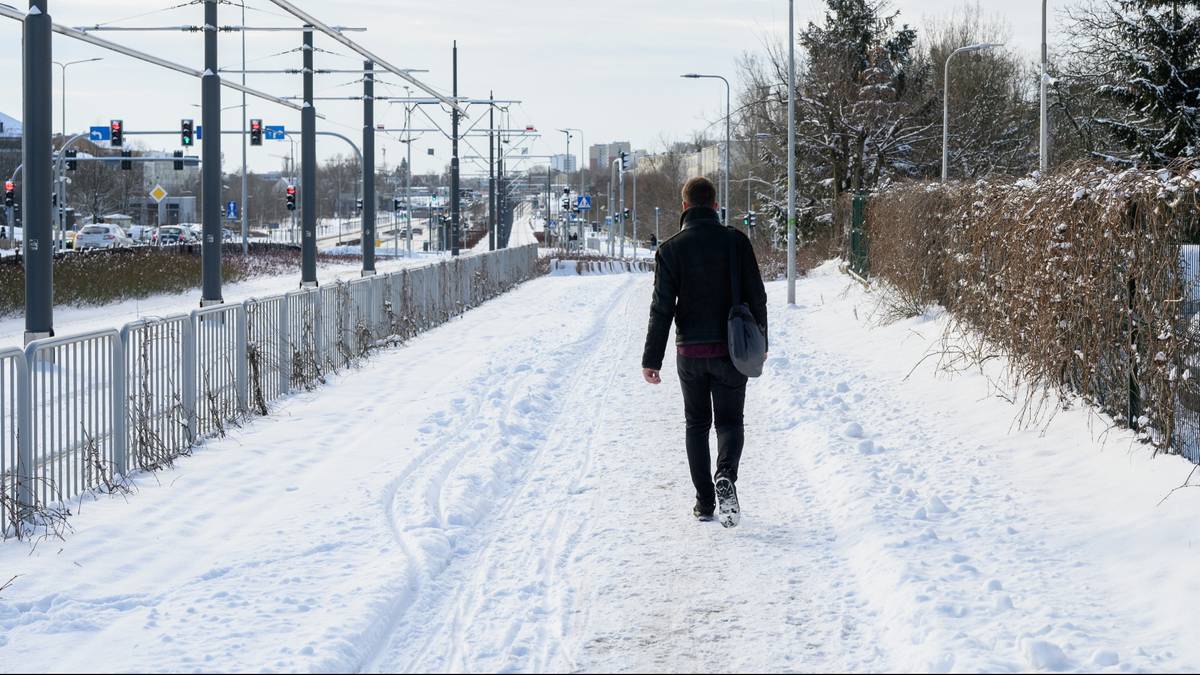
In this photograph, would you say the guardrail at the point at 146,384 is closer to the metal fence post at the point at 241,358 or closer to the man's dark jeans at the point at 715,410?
the metal fence post at the point at 241,358

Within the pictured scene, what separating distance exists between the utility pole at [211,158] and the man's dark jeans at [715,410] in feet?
45.6

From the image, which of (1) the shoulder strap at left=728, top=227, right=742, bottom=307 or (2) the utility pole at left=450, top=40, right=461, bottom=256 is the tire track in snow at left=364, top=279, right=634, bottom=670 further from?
(2) the utility pole at left=450, top=40, right=461, bottom=256

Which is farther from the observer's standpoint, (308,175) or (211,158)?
(308,175)

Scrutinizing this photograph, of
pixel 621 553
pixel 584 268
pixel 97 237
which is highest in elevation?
pixel 97 237

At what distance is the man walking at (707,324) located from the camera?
760cm

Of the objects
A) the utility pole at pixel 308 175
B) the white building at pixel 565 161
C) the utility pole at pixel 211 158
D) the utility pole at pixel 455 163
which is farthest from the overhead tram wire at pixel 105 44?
the white building at pixel 565 161

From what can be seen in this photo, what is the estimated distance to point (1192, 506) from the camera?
730 cm

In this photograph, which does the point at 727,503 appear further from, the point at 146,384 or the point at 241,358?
the point at 241,358

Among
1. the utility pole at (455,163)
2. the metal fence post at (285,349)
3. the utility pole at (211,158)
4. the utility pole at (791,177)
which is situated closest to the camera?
the metal fence post at (285,349)

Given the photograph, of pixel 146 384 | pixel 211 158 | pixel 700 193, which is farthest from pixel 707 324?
pixel 211 158

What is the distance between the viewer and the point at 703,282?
763 centimetres

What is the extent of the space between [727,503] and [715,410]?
1.75 feet

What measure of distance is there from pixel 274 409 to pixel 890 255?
10.7 meters

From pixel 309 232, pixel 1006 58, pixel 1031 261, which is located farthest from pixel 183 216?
pixel 1031 261
